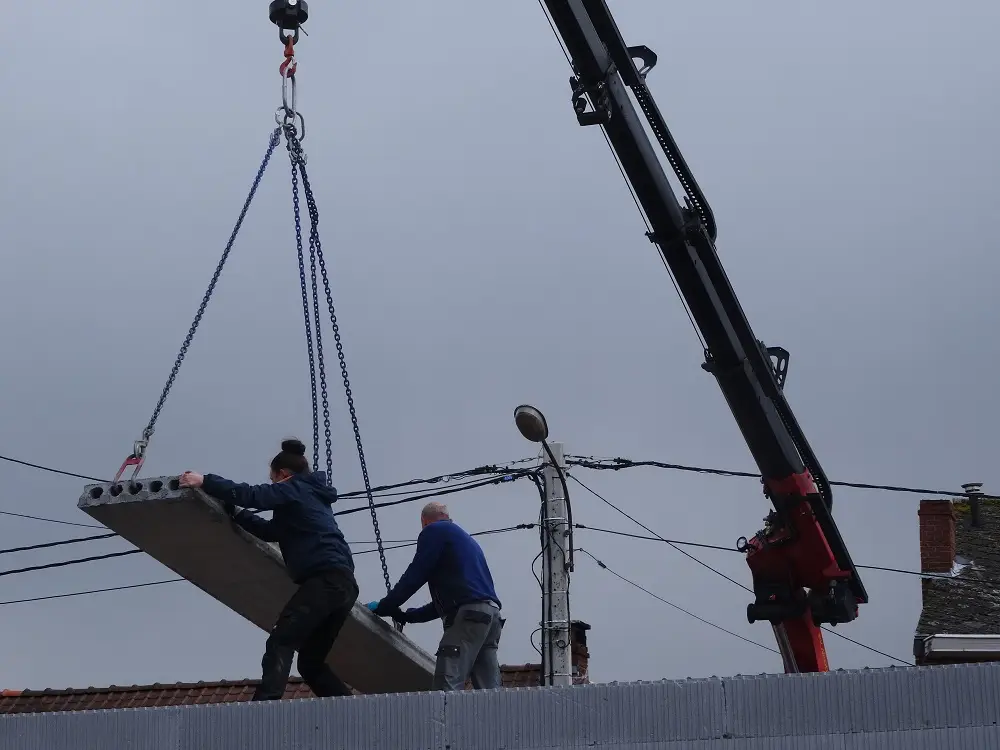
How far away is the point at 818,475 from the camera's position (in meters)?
13.2

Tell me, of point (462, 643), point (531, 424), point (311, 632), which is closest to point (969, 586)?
point (531, 424)

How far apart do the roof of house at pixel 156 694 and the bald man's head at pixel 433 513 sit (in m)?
7.78

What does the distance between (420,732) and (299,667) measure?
2.40m

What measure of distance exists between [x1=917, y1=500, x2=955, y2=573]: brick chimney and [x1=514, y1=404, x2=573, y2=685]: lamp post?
8.50m

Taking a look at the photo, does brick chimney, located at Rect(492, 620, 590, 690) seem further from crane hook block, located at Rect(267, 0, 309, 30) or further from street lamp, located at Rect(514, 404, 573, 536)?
crane hook block, located at Rect(267, 0, 309, 30)

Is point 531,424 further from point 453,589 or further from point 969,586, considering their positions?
point 969,586

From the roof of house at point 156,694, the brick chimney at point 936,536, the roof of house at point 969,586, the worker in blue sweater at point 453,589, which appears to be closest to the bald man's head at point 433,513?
the worker in blue sweater at point 453,589

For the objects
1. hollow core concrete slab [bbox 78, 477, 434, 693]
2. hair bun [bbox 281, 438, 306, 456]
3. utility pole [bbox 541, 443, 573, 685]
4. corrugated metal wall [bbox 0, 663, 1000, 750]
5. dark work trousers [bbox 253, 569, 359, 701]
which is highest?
utility pole [bbox 541, 443, 573, 685]

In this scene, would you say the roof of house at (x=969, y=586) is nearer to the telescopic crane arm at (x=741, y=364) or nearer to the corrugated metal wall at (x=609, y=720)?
the telescopic crane arm at (x=741, y=364)

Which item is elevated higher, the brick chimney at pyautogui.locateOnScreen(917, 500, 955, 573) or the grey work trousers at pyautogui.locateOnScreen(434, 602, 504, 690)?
the brick chimney at pyautogui.locateOnScreen(917, 500, 955, 573)

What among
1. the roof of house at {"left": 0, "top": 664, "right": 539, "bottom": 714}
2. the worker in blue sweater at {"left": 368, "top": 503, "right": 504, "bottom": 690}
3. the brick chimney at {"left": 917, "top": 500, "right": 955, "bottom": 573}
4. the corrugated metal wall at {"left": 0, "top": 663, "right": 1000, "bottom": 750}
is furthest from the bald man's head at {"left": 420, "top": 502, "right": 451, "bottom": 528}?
the brick chimney at {"left": 917, "top": 500, "right": 955, "bottom": 573}

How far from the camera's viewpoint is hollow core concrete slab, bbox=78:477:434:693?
7398mm

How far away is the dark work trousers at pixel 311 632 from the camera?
725cm

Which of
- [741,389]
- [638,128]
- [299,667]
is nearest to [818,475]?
[741,389]
